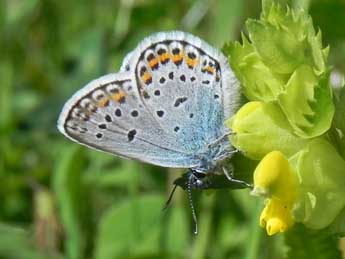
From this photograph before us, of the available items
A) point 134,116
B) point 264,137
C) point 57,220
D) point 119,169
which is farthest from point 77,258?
point 264,137

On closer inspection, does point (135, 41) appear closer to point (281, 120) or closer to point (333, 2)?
point (333, 2)

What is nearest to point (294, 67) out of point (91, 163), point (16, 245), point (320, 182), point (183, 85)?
point (320, 182)

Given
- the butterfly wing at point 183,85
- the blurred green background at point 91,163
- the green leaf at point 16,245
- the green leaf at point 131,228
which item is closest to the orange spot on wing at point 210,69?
the butterfly wing at point 183,85

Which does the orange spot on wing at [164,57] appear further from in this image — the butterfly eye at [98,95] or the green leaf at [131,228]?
the green leaf at [131,228]

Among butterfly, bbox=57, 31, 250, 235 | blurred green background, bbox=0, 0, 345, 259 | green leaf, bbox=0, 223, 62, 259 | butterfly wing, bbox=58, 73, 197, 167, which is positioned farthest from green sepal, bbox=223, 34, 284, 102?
green leaf, bbox=0, 223, 62, 259

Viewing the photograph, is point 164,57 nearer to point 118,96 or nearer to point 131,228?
point 118,96

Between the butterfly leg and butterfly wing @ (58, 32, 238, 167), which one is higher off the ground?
butterfly wing @ (58, 32, 238, 167)

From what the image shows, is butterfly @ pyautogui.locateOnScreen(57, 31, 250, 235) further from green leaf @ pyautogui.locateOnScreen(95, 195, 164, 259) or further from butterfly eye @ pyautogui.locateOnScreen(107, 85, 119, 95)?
green leaf @ pyautogui.locateOnScreen(95, 195, 164, 259)

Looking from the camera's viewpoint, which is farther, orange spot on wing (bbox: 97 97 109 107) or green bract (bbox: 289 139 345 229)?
orange spot on wing (bbox: 97 97 109 107)
